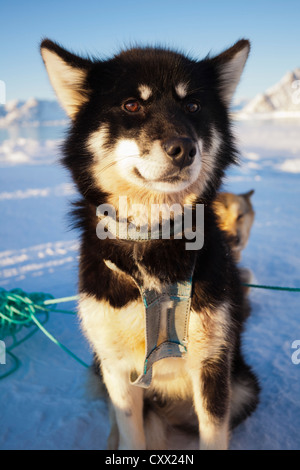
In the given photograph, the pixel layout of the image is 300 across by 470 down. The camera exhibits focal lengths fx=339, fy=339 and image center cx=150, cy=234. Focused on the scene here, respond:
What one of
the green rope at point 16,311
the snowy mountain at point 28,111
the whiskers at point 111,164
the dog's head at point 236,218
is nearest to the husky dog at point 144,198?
the whiskers at point 111,164

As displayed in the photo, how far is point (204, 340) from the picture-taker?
1.36 m

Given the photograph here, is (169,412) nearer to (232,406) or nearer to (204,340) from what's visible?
(232,406)

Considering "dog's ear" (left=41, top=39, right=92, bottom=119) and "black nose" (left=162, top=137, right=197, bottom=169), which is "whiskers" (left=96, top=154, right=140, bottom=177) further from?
"dog's ear" (left=41, top=39, right=92, bottom=119)

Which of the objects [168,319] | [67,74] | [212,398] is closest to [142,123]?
[67,74]

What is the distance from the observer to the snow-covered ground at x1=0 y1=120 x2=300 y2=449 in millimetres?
1812

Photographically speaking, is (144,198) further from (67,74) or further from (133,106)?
(67,74)

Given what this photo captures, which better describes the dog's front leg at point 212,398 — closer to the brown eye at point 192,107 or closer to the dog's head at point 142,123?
the dog's head at point 142,123

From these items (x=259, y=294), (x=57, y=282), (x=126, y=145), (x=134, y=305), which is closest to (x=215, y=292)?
(x=134, y=305)

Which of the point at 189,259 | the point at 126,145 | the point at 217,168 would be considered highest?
Answer: the point at 126,145

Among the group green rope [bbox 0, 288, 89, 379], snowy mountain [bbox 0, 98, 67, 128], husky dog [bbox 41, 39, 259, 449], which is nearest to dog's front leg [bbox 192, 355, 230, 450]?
husky dog [bbox 41, 39, 259, 449]

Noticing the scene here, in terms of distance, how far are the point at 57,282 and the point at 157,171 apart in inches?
108

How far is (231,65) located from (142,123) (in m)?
0.59

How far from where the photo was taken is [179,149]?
1157mm

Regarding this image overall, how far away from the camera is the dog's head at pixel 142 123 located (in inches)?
48.2
